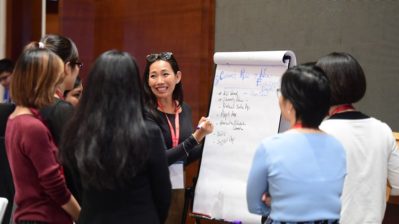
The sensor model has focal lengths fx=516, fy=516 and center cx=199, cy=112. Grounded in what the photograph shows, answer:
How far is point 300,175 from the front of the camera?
174cm

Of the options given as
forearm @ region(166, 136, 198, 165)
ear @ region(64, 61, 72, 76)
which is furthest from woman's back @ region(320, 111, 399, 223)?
ear @ region(64, 61, 72, 76)

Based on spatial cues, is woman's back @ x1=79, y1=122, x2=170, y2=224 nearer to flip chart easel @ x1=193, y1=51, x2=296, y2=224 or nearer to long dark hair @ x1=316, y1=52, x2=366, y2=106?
long dark hair @ x1=316, y1=52, x2=366, y2=106

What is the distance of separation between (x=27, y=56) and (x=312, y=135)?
1.17 m

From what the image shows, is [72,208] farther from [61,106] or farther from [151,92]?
[151,92]

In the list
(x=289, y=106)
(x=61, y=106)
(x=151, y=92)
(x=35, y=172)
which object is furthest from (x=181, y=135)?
(x=289, y=106)

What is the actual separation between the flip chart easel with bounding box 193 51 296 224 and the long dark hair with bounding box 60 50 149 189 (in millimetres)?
1239

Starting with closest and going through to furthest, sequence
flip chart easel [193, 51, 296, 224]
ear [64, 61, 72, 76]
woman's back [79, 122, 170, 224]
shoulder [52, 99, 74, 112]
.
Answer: woman's back [79, 122, 170, 224] < shoulder [52, 99, 74, 112] < ear [64, 61, 72, 76] < flip chart easel [193, 51, 296, 224]

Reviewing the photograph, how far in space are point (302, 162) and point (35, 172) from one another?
1.03 meters

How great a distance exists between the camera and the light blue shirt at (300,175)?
1.74 meters

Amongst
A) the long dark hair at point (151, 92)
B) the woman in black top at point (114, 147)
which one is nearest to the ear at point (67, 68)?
the woman in black top at point (114, 147)

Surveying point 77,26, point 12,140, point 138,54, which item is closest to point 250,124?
point 12,140

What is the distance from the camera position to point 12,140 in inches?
80.2

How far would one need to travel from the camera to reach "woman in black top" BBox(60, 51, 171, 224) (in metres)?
1.82

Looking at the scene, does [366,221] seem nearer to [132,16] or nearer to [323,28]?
[323,28]
